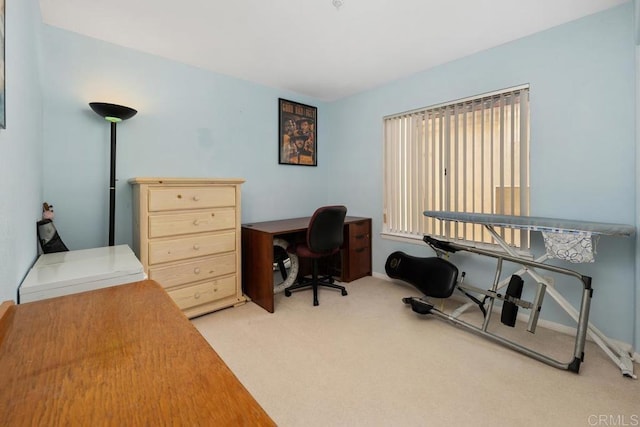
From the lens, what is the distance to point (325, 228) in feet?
9.07

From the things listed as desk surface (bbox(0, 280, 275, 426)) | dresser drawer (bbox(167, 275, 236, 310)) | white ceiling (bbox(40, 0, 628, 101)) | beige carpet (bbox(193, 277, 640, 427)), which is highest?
white ceiling (bbox(40, 0, 628, 101))

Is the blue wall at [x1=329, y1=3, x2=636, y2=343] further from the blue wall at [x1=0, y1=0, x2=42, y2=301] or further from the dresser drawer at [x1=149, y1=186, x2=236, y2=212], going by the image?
the blue wall at [x1=0, y1=0, x2=42, y2=301]

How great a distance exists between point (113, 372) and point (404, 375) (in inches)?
64.1

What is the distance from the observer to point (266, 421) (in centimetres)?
46

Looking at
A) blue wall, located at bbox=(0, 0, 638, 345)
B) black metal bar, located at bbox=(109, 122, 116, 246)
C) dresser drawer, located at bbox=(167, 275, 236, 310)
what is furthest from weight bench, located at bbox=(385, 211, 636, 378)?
black metal bar, located at bbox=(109, 122, 116, 246)

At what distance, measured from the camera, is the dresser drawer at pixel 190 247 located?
223cm

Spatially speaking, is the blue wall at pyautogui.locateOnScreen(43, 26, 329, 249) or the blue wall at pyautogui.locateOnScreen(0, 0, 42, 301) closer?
the blue wall at pyautogui.locateOnScreen(0, 0, 42, 301)

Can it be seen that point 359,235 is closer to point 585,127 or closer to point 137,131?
point 585,127

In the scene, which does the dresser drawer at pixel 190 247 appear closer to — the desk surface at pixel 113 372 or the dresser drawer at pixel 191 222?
the dresser drawer at pixel 191 222

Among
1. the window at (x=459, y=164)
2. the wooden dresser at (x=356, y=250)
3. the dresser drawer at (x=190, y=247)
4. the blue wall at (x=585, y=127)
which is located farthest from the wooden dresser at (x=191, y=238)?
the blue wall at (x=585, y=127)

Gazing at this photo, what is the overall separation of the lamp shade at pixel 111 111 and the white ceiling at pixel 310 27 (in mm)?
634

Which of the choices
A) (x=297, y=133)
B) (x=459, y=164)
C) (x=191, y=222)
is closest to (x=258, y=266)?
(x=191, y=222)

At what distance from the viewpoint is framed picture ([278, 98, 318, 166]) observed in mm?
3529

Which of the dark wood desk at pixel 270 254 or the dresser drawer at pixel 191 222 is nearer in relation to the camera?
the dresser drawer at pixel 191 222
